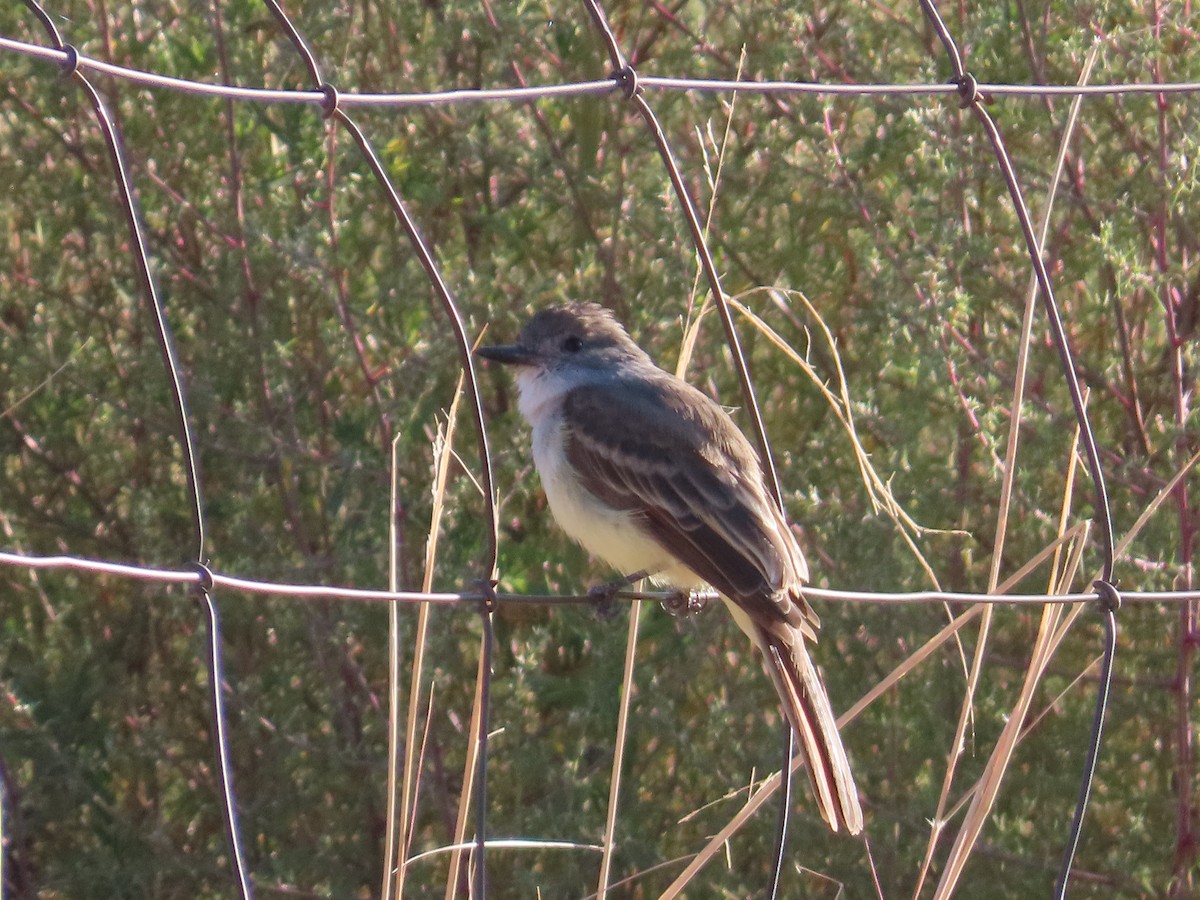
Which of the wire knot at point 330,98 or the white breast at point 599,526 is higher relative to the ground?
the wire knot at point 330,98

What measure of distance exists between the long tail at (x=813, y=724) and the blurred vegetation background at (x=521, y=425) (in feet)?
2.52

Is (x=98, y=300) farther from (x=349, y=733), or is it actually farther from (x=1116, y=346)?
(x=1116, y=346)

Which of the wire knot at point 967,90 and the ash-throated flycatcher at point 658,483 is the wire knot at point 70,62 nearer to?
the wire knot at point 967,90

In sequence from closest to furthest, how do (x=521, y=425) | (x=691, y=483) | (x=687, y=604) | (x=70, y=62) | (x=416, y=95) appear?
(x=70, y=62)
(x=416, y=95)
(x=691, y=483)
(x=687, y=604)
(x=521, y=425)

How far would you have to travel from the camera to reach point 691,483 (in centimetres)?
352

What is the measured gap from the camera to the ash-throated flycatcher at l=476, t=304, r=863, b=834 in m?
3.13

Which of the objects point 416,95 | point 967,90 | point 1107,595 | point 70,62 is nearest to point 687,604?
point 1107,595

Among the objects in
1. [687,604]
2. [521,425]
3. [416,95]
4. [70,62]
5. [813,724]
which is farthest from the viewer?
[521,425]

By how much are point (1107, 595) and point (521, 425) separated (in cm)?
208

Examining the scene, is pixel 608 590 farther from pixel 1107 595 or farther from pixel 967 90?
pixel 967 90

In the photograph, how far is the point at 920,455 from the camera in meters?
4.12

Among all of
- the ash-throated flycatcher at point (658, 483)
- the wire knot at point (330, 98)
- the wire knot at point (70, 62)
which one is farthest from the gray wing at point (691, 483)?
the wire knot at point (70, 62)

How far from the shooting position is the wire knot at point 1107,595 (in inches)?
98.9

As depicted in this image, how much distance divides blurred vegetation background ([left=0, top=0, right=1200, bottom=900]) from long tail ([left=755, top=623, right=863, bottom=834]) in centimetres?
77
